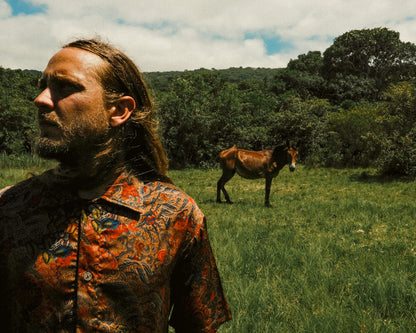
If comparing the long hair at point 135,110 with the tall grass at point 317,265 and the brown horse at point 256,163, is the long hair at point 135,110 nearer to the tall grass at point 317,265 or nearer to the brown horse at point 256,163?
the tall grass at point 317,265

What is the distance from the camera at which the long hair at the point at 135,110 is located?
1.21m

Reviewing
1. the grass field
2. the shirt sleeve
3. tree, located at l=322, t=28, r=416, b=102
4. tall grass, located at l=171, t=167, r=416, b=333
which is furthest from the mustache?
tree, located at l=322, t=28, r=416, b=102

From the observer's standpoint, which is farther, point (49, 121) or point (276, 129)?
point (276, 129)

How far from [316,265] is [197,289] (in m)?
3.85

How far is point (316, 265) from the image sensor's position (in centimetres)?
476

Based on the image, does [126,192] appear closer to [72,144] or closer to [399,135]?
[72,144]

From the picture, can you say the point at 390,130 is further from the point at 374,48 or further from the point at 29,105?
the point at 374,48

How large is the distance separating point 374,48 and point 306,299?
47137 mm

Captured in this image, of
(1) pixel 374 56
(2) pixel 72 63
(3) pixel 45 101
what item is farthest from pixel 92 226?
(1) pixel 374 56

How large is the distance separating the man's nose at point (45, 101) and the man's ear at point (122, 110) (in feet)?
0.64

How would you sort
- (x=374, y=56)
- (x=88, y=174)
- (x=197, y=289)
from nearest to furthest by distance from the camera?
(x=88, y=174) < (x=197, y=289) < (x=374, y=56)

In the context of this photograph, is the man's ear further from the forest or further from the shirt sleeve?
the forest

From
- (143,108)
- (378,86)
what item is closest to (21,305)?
(143,108)

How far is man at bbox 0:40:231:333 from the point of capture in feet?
3.49
